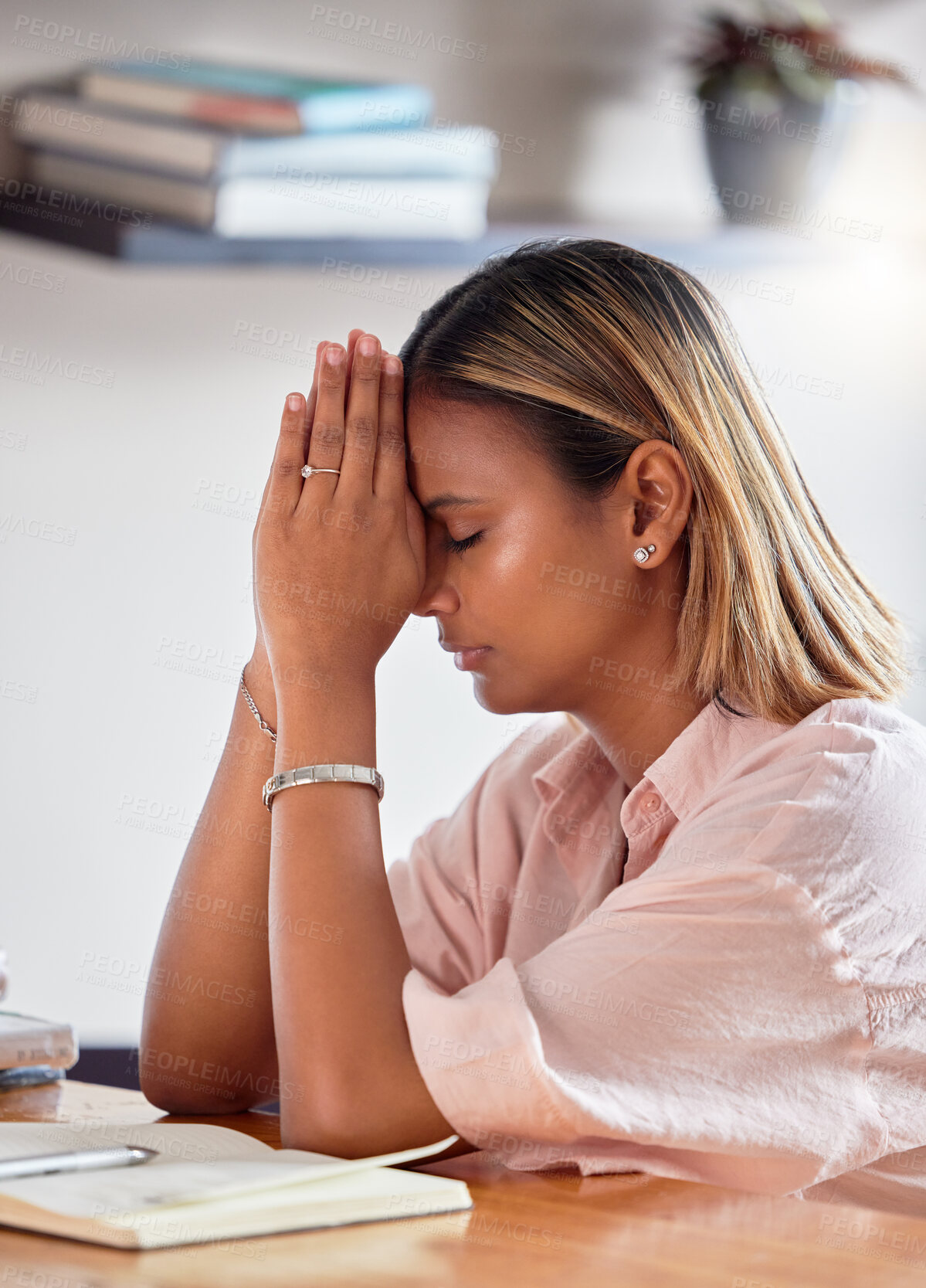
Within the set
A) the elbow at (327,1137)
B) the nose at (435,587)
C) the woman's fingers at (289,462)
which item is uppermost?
the woman's fingers at (289,462)

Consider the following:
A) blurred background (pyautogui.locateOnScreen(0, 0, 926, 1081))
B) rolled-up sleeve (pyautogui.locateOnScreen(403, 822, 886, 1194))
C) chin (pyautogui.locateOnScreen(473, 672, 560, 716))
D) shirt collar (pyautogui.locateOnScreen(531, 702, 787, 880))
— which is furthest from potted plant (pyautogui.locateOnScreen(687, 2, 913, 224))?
rolled-up sleeve (pyautogui.locateOnScreen(403, 822, 886, 1194))

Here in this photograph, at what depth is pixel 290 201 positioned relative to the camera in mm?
1574

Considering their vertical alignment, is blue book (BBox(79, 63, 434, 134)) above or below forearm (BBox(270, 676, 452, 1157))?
above

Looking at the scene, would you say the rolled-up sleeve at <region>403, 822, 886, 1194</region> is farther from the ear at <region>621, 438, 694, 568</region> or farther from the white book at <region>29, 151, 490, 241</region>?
the white book at <region>29, 151, 490, 241</region>

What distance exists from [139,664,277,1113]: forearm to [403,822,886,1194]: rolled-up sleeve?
297 millimetres

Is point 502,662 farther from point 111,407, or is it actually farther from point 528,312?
point 111,407

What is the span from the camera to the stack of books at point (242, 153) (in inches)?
59.7

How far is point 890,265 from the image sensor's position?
2471mm

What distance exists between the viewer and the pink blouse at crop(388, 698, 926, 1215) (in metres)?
0.90

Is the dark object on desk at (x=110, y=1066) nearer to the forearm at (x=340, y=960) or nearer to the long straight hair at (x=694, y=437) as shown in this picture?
the forearm at (x=340, y=960)

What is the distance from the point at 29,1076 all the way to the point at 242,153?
37.3 inches

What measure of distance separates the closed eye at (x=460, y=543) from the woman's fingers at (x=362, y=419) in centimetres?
8

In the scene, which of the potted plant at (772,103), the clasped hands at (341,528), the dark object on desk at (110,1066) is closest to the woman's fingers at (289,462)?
the clasped hands at (341,528)

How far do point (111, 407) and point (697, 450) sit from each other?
995 millimetres
